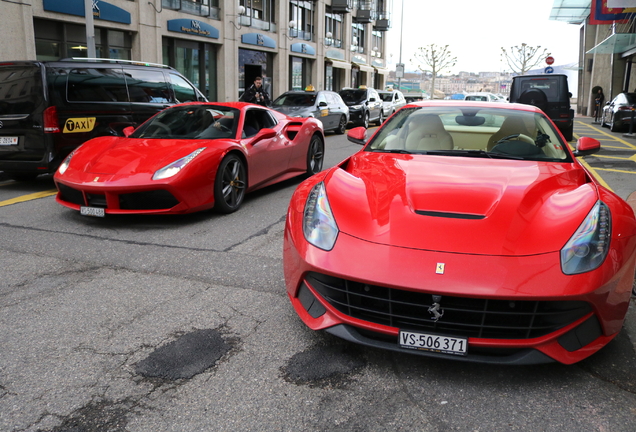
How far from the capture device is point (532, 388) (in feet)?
8.75

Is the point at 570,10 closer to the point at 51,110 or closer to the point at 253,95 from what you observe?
the point at 253,95

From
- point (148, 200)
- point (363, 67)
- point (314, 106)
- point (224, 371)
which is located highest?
point (363, 67)

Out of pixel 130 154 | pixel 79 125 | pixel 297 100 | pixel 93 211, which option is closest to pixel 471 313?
pixel 93 211

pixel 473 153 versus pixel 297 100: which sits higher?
pixel 297 100

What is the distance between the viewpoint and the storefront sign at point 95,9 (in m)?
17.3

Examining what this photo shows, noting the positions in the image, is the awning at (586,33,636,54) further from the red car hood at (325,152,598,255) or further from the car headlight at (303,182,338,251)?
the car headlight at (303,182,338,251)

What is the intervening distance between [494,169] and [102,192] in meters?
3.74

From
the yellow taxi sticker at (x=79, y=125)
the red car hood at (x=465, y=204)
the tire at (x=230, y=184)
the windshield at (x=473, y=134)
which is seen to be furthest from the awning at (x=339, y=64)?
the red car hood at (x=465, y=204)

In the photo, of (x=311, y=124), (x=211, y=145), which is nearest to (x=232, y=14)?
(x=311, y=124)

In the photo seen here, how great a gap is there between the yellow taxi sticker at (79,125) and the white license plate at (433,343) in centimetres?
695

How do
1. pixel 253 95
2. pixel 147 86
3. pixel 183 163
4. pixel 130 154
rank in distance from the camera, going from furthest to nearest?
pixel 253 95 → pixel 147 86 → pixel 130 154 → pixel 183 163

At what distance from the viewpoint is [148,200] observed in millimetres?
5684

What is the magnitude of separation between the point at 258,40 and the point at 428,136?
26.4 meters

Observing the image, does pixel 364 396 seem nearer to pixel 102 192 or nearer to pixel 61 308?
pixel 61 308
